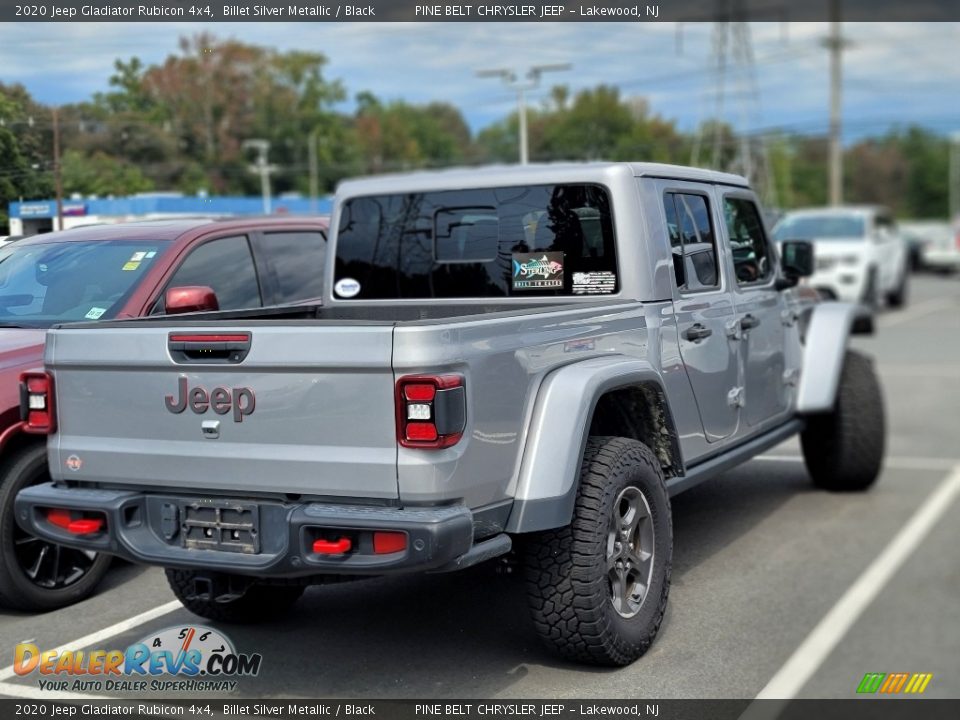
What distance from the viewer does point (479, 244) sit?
548 cm

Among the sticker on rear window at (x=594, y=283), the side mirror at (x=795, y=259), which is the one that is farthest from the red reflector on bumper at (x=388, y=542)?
the side mirror at (x=795, y=259)

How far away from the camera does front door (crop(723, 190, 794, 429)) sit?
594 centimetres

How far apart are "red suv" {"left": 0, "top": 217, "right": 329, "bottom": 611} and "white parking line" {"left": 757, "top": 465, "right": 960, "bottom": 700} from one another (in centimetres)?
331

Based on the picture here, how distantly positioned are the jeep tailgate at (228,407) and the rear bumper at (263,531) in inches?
3.0

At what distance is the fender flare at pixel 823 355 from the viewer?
6.76 metres

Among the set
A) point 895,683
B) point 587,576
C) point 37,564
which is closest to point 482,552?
point 587,576

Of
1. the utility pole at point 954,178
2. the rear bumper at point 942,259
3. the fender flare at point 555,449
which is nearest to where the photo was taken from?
the fender flare at point 555,449

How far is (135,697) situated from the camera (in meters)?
4.25

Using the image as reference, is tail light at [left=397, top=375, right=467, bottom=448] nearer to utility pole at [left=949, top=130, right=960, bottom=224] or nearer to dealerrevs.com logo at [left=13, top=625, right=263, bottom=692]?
dealerrevs.com logo at [left=13, top=625, right=263, bottom=692]

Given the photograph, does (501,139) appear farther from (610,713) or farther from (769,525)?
(610,713)

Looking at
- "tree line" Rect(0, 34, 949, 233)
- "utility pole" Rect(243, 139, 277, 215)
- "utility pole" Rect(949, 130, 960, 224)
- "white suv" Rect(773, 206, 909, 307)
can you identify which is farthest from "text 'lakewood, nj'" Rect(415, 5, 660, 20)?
"utility pole" Rect(949, 130, 960, 224)

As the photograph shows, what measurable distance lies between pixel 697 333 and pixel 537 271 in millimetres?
812

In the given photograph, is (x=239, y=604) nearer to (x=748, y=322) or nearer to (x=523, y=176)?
(x=523, y=176)

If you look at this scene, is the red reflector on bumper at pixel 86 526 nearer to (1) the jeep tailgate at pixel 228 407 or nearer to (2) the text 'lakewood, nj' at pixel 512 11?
(1) the jeep tailgate at pixel 228 407
